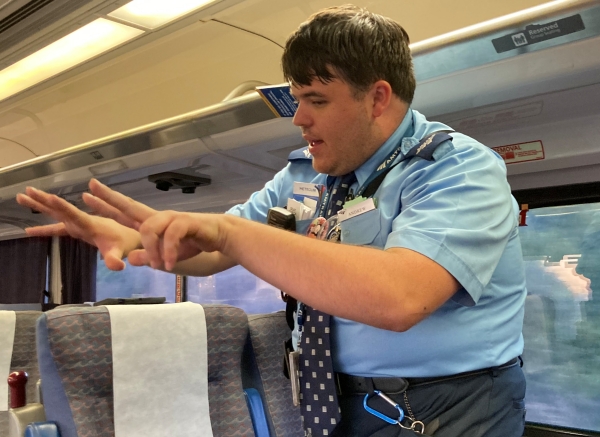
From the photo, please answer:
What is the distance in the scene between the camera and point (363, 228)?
1.49 meters

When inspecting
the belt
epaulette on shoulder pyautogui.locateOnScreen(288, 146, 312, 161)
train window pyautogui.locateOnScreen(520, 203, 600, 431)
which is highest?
epaulette on shoulder pyautogui.locateOnScreen(288, 146, 312, 161)

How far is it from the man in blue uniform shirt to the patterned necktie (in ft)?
0.06

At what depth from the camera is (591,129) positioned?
258 cm

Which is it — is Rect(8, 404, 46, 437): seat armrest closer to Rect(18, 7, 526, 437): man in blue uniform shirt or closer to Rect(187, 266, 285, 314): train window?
Rect(18, 7, 526, 437): man in blue uniform shirt

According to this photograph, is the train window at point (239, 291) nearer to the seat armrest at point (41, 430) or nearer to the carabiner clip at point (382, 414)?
the seat armrest at point (41, 430)

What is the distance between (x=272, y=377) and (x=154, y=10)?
213cm

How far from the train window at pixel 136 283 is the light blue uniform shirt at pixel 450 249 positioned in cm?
423

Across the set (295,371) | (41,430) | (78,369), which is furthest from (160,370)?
(295,371)

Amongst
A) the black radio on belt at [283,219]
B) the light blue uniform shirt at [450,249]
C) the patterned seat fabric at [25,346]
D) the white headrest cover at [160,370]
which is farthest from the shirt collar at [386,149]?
the patterned seat fabric at [25,346]

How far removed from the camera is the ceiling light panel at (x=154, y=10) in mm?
3049

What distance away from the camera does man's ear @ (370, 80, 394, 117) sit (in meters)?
1.54

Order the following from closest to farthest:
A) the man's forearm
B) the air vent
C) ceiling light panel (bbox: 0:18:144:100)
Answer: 1. the man's forearm
2. ceiling light panel (bbox: 0:18:144:100)
3. the air vent

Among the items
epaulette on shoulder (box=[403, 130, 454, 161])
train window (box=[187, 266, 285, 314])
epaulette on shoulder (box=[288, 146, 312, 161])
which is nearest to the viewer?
epaulette on shoulder (box=[403, 130, 454, 161])

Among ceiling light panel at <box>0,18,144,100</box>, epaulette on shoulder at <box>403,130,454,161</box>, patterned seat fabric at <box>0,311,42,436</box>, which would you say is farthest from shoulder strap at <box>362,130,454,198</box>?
ceiling light panel at <box>0,18,144,100</box>
